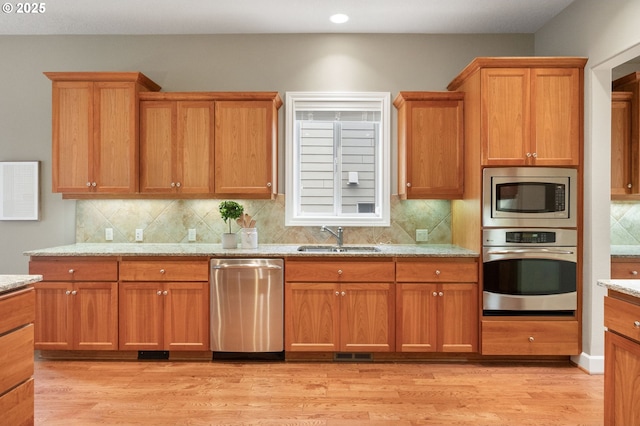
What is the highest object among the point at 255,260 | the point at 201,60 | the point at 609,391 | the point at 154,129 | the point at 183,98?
the point at 201,60

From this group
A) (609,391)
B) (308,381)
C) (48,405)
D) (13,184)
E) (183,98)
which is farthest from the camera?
(13,184)

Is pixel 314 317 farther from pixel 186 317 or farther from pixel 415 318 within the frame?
pixel 186 317

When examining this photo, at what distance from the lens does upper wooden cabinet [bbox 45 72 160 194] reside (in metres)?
3.56

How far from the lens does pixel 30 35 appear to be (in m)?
3.98

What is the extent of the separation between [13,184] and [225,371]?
106 inches

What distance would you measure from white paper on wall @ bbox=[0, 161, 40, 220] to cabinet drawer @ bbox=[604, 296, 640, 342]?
448 cm

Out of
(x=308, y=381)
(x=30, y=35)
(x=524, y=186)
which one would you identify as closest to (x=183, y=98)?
(x=30, y=35)

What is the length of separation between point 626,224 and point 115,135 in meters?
4.68

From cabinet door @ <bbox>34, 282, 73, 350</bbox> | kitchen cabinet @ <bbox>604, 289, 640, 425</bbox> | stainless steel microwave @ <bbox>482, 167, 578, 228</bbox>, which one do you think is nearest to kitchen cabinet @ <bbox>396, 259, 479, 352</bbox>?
stainless steel microwave @ <bbox>482, 167, 578, 228</bbox>

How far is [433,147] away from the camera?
3629 mm

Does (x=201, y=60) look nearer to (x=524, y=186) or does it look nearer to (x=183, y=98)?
(x=183, y=98)

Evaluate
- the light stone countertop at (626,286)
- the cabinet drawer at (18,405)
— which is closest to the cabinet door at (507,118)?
the light stone countertop at (626,286)

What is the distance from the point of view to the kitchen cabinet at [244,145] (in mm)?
3629

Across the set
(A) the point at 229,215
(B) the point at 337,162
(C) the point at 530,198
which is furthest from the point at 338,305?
(C) the point at 530,198
